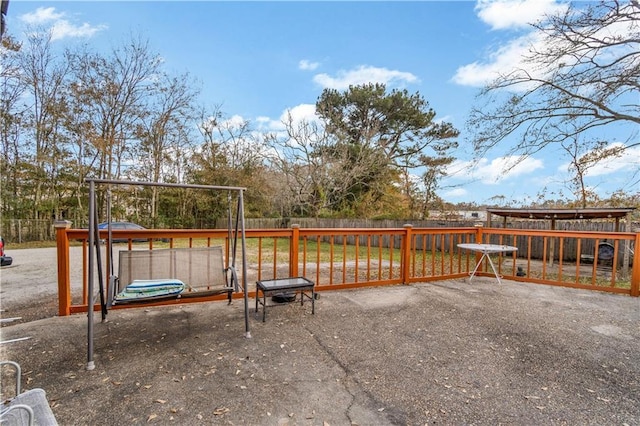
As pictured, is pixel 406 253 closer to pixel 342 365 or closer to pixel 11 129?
pixel 342 365

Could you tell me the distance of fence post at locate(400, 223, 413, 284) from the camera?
4.49 metres

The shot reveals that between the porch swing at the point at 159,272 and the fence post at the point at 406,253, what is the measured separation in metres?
2.55

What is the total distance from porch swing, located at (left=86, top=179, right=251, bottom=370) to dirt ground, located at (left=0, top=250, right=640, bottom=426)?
1.01ft

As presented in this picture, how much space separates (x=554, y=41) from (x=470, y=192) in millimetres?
5759

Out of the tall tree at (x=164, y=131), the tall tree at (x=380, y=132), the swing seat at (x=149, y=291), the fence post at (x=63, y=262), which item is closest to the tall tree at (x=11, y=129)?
the tall tree at (x=164, y=131)

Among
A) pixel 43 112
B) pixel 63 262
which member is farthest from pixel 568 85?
pixel 43 112

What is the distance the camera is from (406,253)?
453 centimetres

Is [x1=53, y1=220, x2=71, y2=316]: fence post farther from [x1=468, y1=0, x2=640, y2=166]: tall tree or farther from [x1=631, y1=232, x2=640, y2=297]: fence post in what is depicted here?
[x1=468, y1=0, x2=640, y2=166]: tall tree

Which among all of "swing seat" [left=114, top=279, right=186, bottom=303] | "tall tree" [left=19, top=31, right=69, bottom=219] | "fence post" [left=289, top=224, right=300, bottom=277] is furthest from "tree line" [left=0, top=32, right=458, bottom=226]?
"swing seat" [left=114, top=279, right=186, bottom=303]

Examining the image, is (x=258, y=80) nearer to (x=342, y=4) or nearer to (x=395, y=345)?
(x=342, y=4)

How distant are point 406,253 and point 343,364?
2.61 metres

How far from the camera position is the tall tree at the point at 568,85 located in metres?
6.62

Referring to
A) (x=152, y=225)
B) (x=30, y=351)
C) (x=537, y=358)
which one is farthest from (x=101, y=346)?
(x=152, y=225)

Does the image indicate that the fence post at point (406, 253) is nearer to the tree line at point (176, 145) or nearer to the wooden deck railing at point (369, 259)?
the wooden deck railing at point (369, 259)
